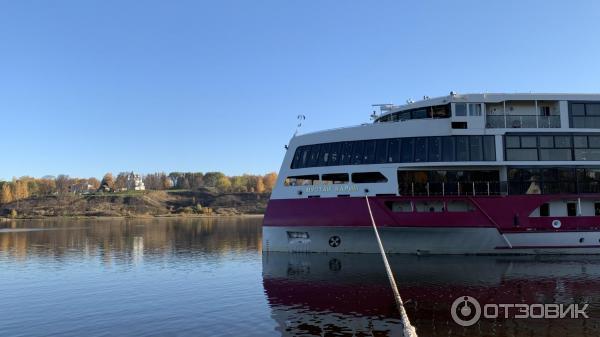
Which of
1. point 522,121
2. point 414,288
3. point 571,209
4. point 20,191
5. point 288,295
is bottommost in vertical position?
point 288,295

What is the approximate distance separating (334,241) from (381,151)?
616cm

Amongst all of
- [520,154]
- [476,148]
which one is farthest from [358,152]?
[520,154]

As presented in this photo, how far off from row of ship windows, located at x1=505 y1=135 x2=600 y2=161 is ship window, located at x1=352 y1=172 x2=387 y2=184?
24.6ft

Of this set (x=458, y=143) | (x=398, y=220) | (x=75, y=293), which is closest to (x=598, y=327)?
(x=398, y=220)

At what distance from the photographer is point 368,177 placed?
93.7 ft

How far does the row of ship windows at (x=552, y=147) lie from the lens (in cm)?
2744

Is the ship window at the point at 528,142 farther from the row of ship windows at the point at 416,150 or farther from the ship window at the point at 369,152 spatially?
the ship window at the point at 369,152

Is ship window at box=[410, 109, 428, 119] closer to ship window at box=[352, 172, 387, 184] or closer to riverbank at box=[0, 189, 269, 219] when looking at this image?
ship window at box=[352, 172, 387, 184]

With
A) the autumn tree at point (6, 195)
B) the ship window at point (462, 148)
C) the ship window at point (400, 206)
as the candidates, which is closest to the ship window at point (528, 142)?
the ship window at point (462, 148)

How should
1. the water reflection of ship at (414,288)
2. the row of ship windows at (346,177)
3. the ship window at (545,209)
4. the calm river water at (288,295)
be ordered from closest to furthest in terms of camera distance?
the water reflection of ship at (414,288) → the calm river water at (288,295) → the ship window at (545,209) → the row of ship windows at (346,177)

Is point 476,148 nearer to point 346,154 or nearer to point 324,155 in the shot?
point 346,154

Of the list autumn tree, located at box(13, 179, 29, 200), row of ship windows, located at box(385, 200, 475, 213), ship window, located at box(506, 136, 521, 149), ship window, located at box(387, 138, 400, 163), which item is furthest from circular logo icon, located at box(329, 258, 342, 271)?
autumn tree, located at box(13, 179, 29, 200)

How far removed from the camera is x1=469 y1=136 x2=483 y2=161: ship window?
2717cm

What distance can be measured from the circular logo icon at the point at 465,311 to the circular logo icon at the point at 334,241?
1083 cm
